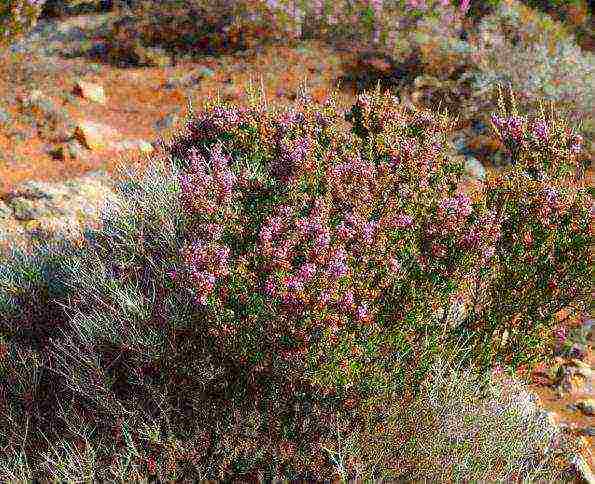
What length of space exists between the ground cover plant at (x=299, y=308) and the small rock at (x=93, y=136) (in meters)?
2.70

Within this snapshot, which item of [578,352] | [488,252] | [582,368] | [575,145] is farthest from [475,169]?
[488,252]

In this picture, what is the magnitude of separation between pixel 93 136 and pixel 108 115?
90cm

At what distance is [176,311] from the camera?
2898mm

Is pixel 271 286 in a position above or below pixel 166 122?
above

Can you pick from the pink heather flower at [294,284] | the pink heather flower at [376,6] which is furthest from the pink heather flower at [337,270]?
the pink heather flower at [376,6]

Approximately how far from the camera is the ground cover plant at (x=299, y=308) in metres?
2.57

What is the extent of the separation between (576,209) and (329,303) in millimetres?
1340

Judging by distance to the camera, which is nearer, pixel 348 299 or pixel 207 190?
pixel 348 299

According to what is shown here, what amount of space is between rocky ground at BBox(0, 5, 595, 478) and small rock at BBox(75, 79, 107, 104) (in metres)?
0.01

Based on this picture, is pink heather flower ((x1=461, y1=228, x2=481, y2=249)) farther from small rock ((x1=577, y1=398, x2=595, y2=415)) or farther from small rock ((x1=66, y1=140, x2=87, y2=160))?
small rock ((x1=66, y1=140, x2=87, y2=160))

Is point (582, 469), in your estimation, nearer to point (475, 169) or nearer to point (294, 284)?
point (294, 284)

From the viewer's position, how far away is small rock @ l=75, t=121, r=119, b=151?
6199mm

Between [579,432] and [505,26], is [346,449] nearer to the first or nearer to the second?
[579,432]

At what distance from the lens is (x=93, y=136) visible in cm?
625
